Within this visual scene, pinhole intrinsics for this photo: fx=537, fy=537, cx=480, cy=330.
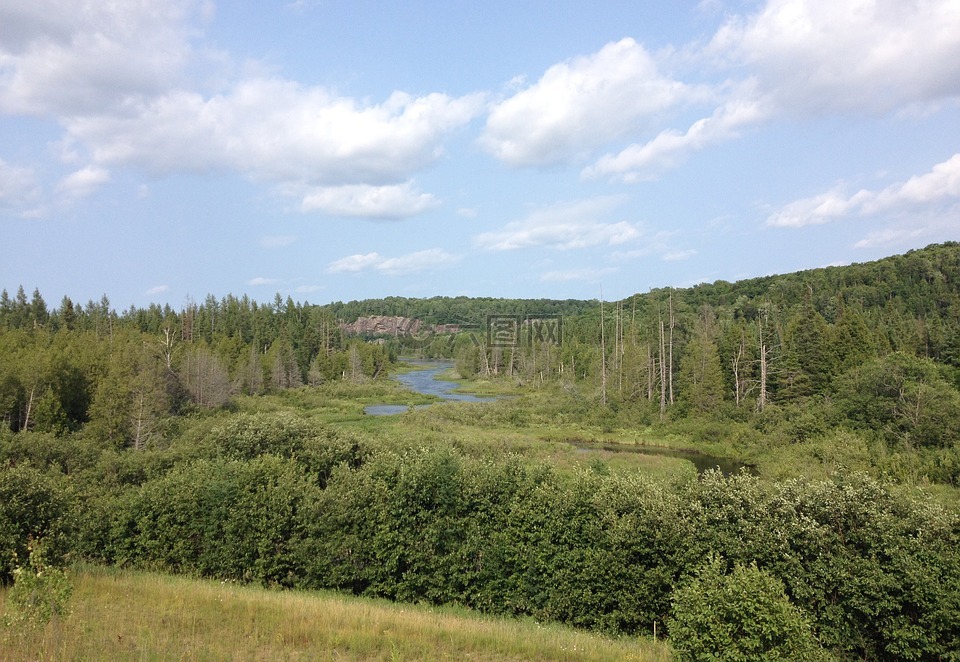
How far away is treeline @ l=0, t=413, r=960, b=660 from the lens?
1347 cm

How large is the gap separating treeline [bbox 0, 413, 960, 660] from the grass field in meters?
2.47

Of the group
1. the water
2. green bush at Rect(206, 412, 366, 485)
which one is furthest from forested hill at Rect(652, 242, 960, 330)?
green bush at Rect(206, 412, 366, 485)

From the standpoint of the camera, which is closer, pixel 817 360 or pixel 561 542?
pixel 561 542

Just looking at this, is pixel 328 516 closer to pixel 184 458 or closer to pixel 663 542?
pixel 663 542

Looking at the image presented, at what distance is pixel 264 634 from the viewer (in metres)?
11.8

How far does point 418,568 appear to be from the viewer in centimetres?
1909

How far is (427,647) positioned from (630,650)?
4.65m

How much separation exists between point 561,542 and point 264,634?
9634 mm

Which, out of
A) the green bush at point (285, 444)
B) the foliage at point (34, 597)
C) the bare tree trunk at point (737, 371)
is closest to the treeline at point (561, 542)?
the green bush at point (285, 444)

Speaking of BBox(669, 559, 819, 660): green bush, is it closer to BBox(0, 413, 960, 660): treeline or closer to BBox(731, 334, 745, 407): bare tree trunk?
BBox(0, 413, 960, 660): treeline

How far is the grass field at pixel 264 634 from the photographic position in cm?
1005

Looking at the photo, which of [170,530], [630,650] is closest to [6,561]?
[170,530]
